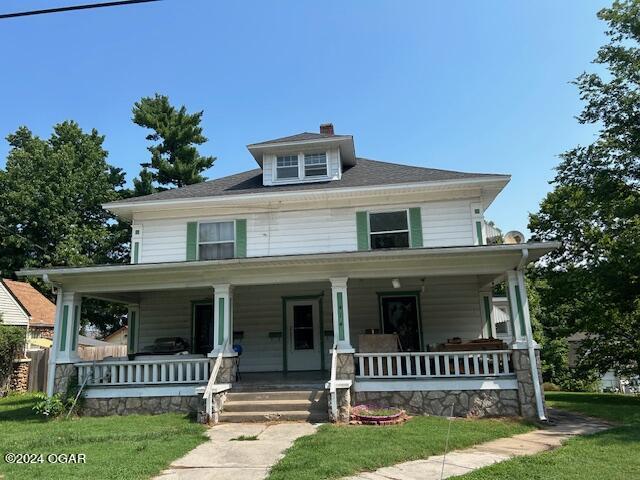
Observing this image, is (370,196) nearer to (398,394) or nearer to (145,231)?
(398,394)

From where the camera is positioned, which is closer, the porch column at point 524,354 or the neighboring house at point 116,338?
the porch column at point 524,354

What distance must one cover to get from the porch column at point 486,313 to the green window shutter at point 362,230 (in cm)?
332

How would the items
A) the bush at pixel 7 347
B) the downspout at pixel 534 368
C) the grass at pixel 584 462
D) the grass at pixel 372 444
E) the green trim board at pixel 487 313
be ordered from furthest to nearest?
the bush at pixel 7 347, the green trim board at pixel 487 313, the downspout at pixel 534 368, the grass at pixel 372 444, the grass at pixel 584 462

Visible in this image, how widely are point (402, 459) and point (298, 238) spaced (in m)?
7.37

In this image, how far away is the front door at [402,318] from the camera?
12.4 metres

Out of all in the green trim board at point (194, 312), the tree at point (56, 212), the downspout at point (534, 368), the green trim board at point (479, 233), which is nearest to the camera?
the downspout at point (534, 368)

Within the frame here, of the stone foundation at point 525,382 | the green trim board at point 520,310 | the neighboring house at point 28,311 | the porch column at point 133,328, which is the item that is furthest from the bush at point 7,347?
the green trim board at point 520,310

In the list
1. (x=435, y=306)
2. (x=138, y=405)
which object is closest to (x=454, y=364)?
(x=435, y=306)

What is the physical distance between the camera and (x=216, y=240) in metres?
12.9

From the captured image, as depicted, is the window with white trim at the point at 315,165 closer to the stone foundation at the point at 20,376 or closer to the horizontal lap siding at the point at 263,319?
the horizontal lap siding at the point at 263,319

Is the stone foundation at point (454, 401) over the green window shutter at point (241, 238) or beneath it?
beneath

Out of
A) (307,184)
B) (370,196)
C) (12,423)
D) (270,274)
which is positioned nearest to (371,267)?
(270,274)

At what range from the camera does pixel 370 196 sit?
40.7 ft

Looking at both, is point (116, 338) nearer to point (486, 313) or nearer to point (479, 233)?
point (486, 313)
